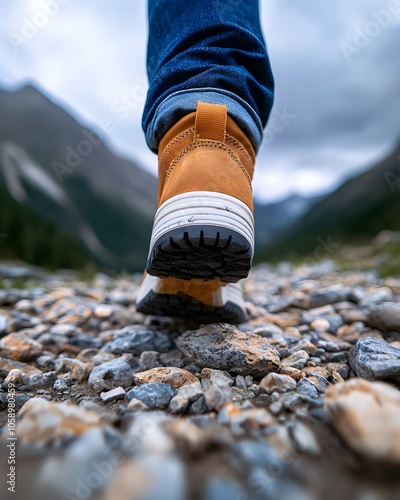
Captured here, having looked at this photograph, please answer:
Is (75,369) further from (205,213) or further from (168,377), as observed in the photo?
(205,213)

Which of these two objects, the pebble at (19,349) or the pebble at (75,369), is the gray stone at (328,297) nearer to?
the pebble at (75,369)

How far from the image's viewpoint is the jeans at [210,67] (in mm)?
1333

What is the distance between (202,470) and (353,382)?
39 cm

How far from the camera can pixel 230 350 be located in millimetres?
1215

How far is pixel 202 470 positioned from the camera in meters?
0.65

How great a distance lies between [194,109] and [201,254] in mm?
548

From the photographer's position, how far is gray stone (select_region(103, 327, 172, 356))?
4.95ft

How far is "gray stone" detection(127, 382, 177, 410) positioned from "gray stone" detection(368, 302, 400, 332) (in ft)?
3.51

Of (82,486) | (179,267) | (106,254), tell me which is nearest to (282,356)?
(179,267)

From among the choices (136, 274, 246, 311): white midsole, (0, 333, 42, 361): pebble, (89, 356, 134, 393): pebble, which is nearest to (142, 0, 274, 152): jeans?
(136, 274, 246, 311): white midsole

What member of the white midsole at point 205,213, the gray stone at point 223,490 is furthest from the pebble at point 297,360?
the gray stone at point 223,490

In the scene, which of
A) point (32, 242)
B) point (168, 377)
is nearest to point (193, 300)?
point (168, 377)

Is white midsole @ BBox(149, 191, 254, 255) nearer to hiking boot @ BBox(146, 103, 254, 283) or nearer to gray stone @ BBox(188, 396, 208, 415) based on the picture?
hiking boot @ BBox(146, 103, 254, 283)

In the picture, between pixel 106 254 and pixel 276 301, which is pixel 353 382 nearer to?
pixel 276 301
